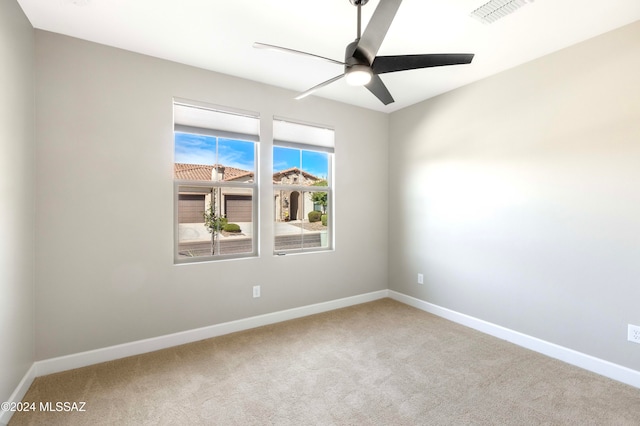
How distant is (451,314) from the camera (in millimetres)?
3463

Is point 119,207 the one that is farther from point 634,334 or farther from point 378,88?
point 634,334

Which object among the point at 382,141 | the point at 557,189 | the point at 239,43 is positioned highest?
the point at 239,43

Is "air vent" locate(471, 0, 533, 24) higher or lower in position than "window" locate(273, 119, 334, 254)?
higher

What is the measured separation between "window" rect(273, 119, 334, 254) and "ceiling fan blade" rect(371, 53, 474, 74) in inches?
67.6

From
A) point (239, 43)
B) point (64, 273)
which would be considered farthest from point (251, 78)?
point (64, 273)

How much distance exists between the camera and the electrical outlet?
2.21 meters

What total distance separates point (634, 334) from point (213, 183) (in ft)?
12.6

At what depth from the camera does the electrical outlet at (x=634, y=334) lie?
2.21 metres

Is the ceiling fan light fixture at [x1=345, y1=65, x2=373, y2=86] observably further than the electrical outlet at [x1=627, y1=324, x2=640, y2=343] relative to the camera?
No

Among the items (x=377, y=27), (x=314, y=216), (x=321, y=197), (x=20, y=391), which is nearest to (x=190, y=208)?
(x=314, y=216)

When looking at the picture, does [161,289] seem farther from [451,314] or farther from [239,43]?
[451,314]

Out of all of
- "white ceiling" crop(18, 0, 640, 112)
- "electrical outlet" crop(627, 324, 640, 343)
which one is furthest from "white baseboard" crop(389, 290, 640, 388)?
"white ceiling" crop(18, 0, 640, 112)

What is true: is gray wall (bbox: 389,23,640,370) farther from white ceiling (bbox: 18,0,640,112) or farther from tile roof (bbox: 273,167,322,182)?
tile roof (bbox: 273,167,322,182)

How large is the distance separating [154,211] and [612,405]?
12.7 feet
